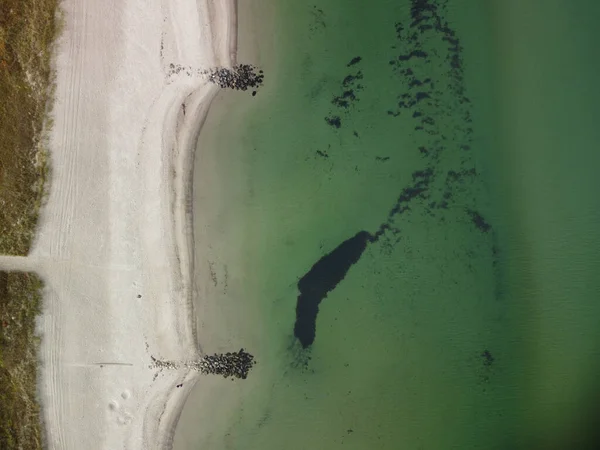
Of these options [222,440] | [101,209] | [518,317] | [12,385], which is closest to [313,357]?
[222,440]

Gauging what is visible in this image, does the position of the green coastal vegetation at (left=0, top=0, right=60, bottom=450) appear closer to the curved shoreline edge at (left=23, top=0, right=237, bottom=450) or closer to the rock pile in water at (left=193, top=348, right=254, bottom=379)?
the curved shoreline edge at (left=23, top=0, right=237, bottom=450)

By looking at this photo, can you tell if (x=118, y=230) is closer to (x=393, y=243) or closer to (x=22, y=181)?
(x=22, y=181)

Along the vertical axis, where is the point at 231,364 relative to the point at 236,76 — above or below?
below

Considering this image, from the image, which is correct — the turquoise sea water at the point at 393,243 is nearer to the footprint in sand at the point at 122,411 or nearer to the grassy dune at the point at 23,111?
the footprint in sand at the point at 122,411

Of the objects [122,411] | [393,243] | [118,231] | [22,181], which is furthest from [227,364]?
[22,181]

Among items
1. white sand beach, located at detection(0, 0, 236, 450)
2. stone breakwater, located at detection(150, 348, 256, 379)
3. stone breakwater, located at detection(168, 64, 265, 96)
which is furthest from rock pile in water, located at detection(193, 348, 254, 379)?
stone breakwater, located at detection(168, 64, 265, 96)
